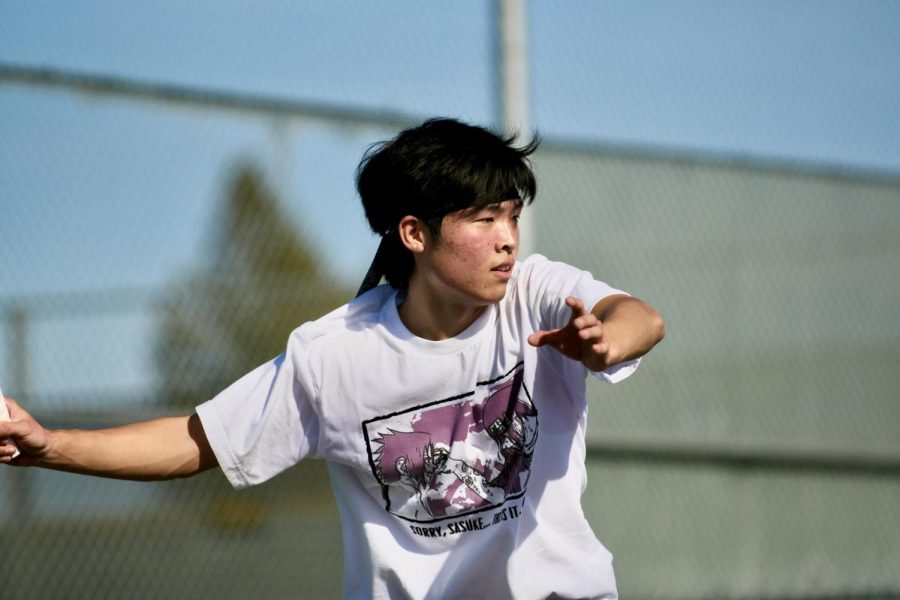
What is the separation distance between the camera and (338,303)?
5219 millimetres

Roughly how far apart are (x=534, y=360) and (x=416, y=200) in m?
0.51

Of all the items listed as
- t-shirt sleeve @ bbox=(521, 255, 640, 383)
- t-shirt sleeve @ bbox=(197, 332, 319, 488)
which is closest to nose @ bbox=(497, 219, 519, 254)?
t-shirt sleeve @ bbox=(521, 255, 640, 383)

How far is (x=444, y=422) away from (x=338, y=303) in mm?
2290

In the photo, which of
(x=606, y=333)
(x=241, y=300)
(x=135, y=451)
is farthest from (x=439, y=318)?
(x=241, y=300)

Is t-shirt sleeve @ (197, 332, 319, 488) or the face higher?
the face

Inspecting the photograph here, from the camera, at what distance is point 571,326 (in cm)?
250

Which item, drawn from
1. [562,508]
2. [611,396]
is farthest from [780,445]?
[562,508]

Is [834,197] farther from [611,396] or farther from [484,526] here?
[484,526]

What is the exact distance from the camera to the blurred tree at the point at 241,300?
4859 mm

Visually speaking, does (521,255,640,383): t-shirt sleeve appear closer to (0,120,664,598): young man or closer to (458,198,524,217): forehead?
(0,120,664,598): young man

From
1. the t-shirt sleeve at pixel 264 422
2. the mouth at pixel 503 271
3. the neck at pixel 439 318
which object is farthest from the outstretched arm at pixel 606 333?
the t-shirt sleeve at pixel 264 422

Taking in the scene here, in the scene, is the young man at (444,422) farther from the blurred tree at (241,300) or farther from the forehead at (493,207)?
the blurred tree at (241,300)

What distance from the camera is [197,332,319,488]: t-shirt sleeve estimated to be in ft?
10.1

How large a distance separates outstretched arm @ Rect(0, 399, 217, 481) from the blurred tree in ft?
5.65
